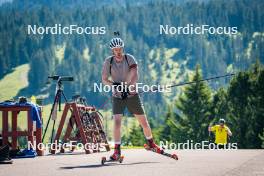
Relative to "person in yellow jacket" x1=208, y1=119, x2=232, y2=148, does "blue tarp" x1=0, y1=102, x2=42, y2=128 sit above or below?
above

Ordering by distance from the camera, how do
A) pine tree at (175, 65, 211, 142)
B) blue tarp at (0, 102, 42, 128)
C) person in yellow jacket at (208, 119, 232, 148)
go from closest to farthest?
blue tarp at (0, 102, 42, 128), person in yellow jacket at (208, 119, 232, 148), pine tree at (175, 65, 211, 142)

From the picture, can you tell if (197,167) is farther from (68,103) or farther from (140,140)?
(140,140)

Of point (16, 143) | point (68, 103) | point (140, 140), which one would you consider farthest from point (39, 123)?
point (140, 140)

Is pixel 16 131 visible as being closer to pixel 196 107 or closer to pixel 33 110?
pixel 33 110

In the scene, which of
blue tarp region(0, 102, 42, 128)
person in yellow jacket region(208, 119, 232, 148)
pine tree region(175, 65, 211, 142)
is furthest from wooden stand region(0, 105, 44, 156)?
pine tree region(175, 65, 211, 142)

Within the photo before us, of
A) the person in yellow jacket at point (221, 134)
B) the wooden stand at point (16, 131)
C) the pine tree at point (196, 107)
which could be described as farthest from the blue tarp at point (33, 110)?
the pine tree at point (196, 107)

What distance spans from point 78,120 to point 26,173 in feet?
28.7

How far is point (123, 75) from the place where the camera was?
1234 centimetres

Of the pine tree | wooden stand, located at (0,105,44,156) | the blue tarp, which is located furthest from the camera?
the pine tree

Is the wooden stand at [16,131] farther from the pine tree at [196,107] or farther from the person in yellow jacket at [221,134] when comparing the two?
the pine tree at [196,107]

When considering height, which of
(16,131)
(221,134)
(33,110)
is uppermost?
(33,110)

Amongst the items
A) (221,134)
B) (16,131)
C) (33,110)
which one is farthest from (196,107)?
(16,131)

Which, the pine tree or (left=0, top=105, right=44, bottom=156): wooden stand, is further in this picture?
the pine tree

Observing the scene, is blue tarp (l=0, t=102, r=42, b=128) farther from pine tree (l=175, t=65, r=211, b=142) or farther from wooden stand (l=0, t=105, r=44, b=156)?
pine tree (l=175, t=65, r=211, b=142)
